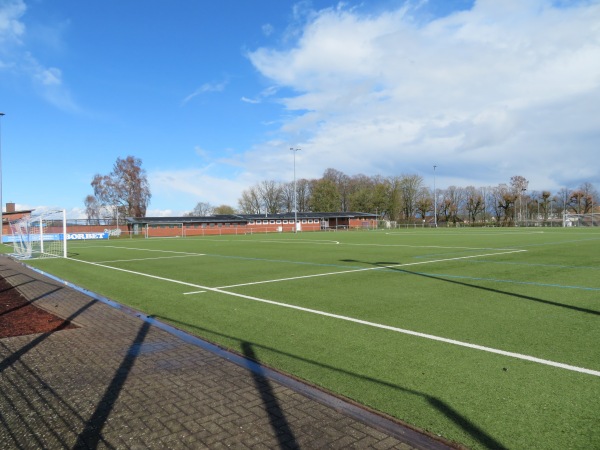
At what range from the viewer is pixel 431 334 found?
6355mm

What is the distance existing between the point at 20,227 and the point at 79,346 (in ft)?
87.8

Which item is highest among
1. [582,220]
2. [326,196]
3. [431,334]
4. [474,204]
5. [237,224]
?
[326,196]

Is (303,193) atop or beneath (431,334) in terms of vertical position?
atop

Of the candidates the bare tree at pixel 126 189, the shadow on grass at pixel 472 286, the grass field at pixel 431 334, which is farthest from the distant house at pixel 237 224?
the grass field at pixel 431 334

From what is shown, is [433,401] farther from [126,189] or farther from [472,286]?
[126,189]

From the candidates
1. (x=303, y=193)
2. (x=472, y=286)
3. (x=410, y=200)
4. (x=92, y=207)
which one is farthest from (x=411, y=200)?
(x=472, y=286)

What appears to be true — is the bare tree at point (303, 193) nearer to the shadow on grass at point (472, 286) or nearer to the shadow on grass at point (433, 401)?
the shadow on grass at point (472, 286)

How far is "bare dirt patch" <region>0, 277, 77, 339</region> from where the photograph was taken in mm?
6940

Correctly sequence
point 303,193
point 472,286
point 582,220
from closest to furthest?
point 472,286 → point 582,220 → point 303,193

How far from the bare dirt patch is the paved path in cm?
72

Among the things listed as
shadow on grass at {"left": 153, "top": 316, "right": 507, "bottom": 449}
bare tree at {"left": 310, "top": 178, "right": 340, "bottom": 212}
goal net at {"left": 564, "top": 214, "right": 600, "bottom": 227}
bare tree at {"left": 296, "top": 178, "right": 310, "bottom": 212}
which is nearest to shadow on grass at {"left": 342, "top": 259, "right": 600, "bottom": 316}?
shadow on grass at {"left": 153, "top": 316, "right": 507, "bottom": 449}

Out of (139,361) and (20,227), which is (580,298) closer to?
(139,361)

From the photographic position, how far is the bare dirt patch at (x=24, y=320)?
6940 millimetres

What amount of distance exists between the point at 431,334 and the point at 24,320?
7.21m
